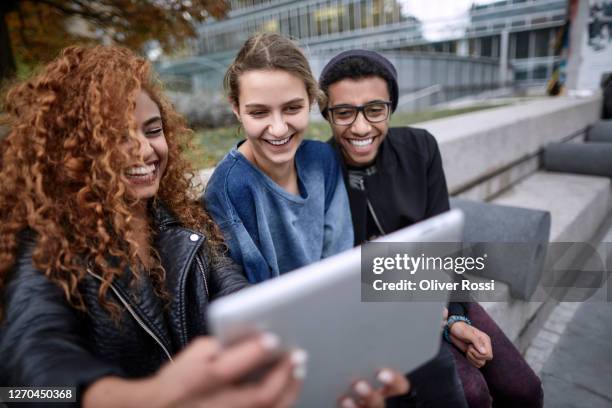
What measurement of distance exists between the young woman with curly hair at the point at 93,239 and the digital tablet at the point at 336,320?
0.39 m

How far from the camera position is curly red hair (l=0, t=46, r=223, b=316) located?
1.12 meters

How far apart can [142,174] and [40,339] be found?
1.89 feet

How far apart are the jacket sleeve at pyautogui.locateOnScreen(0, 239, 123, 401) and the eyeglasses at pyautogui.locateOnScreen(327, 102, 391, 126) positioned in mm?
1281

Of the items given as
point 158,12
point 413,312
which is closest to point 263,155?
point 413,312

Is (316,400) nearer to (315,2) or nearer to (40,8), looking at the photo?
(40,8)

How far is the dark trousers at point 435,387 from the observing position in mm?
1271

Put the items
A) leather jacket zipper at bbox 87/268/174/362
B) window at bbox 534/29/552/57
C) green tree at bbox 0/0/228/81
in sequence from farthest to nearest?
window at bbox 534/29/552/57 < green tree at bbox 0/0/228/81 < leather jacket zipper at bbox 87/268/174/362

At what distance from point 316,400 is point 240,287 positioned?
2.17 ft

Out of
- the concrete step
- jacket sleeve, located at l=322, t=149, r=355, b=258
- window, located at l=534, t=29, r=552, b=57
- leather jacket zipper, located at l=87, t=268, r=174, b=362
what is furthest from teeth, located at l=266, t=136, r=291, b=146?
window, located at l=534, t=29, r=552, b=57

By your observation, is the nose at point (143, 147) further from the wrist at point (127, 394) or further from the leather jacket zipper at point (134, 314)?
the wrist at point (127, 394)

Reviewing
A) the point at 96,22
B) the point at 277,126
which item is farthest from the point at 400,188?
the point at 96,22

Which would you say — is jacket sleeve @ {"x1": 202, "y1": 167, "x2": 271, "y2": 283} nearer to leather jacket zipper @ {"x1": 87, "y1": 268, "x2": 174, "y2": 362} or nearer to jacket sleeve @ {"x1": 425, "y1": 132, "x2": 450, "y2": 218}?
leather jacket zipper @ {"x1": 87, "y1": 268, "x2": 174, "y2": 362}

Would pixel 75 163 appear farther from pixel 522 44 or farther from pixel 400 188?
pixel 522 44

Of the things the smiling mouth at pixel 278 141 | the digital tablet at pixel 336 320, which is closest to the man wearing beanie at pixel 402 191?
the smiling mouth at pixel 278 141
